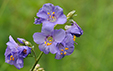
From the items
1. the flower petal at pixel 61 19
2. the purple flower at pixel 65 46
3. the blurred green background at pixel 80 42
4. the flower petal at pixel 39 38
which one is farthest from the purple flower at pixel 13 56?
the blurred green background at pixel 80 42

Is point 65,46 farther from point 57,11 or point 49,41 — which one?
point 57,11

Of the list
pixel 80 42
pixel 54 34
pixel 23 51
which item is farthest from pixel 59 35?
pixel 80 42

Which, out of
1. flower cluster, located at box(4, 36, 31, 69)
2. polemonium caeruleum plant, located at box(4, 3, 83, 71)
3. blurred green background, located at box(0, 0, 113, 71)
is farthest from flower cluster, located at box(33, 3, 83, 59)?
blurred green background, located at box(0, 0, 113, 71)

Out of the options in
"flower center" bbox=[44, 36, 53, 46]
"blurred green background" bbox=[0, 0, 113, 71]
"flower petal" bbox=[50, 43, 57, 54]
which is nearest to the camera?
"flower petal" bbox=[50, 43, 57, 54]

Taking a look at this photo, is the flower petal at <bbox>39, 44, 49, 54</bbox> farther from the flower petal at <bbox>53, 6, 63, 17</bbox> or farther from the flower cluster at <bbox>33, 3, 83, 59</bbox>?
the flower petal at <bbox>53, 6, 63, 17</bbox>

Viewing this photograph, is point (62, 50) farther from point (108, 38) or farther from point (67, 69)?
point (108, 38)

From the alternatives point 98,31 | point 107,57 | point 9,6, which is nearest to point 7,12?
point 9,6

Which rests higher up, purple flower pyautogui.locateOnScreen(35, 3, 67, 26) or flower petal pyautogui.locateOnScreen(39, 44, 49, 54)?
purple flower pyautogui.locateOnScreen(35, 3, 67, 26)
